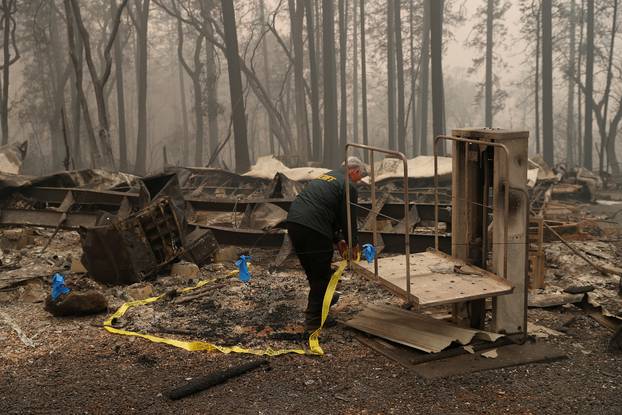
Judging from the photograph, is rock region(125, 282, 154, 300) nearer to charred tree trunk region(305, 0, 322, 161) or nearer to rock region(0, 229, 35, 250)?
rock region(0, 229, 35, 250)

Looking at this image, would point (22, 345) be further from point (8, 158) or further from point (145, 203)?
point (8, 158)

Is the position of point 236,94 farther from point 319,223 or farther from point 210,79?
point 319,223

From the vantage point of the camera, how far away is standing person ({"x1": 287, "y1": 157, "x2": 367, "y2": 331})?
726 cm

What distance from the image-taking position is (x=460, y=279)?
6.89 meters

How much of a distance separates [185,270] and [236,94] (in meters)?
17.2

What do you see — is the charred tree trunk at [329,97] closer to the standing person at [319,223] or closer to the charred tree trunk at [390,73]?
the charred tree trunk at [390,73]

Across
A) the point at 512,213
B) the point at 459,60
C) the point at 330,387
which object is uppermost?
the point at 459,60

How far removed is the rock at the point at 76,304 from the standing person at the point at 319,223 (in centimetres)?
259

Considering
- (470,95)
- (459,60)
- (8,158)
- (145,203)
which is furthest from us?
(459,60)

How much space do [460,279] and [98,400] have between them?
3.62 metres

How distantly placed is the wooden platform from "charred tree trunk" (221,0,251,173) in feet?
60.8

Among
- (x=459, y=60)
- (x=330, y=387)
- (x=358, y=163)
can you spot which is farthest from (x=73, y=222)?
(x=459, y=60)

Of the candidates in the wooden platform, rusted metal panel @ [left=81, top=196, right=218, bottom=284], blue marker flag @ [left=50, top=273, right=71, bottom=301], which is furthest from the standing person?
rusted metal panel @ [left=81, top=196, right=218, bottom=284]

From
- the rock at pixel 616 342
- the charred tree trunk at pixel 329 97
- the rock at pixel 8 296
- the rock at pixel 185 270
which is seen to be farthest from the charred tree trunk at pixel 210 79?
the rock at pixel 616 342
